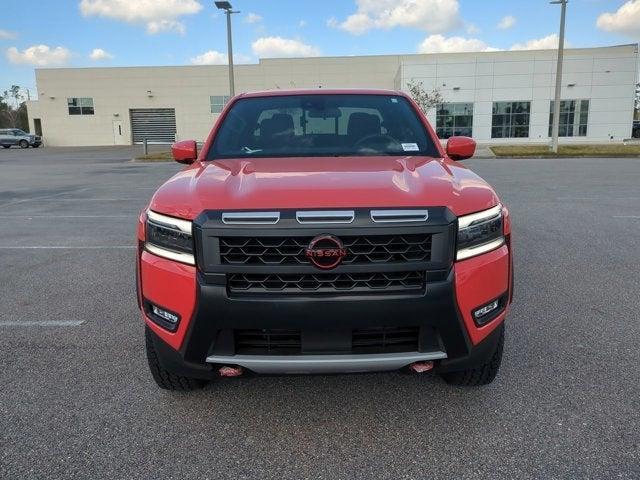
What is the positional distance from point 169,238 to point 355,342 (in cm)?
98

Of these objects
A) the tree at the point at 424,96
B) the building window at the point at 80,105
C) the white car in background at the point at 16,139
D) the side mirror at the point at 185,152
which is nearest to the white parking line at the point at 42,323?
the side mirror at the point at 185,152

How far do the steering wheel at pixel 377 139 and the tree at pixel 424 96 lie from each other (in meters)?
39.1

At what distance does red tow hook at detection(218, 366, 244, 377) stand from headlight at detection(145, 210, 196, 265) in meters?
0.51

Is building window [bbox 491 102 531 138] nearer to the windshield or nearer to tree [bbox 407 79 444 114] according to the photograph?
tree [bbox 407 79 444 114]

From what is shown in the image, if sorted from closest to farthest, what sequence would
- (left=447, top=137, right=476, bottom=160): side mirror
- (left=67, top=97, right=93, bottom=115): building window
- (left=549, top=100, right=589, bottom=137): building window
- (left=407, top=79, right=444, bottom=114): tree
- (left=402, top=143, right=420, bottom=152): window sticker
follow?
1. (left=402, top=143, right=420, bottom=152): window sticker
2. (left=447, top=137, right=476, bottom=160): side mirror
3. (left=407, top=79, right=444, bottom=114): tree
4. (left=549, top=100, right=589, bottom=137): building window
5. (left=67, top=97, right=93, bottom=115): building window

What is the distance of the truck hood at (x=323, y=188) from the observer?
2.41 metres

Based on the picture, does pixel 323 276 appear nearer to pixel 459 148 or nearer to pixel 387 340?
pixel 387 340

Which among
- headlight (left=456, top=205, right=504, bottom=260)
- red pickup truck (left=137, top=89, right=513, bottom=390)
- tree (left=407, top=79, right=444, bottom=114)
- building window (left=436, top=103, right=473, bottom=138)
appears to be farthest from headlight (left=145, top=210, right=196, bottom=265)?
building window (left=436, top=103, right=473, bottom=138)

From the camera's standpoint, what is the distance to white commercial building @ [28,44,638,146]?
4181 centimetres

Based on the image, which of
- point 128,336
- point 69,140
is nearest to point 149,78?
point 69,140

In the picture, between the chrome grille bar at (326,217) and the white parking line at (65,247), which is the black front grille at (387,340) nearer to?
the chrome grille bar at (326,217)

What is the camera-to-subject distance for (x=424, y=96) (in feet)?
137

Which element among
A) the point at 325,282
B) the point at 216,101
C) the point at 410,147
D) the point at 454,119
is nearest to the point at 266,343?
the point at 325,282

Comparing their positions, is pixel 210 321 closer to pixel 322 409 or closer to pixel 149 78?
pixel 322 409
